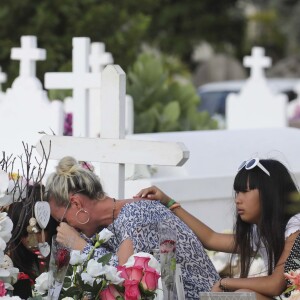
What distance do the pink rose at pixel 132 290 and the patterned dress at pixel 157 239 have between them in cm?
56

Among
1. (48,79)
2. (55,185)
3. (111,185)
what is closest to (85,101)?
(48,79)

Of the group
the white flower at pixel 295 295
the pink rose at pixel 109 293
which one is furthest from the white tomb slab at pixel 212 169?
the white flower at pixel 295 295

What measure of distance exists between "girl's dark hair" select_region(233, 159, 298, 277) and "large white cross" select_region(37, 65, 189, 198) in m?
0.43

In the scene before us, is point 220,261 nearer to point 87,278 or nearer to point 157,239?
point 157,239

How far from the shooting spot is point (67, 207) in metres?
4.57

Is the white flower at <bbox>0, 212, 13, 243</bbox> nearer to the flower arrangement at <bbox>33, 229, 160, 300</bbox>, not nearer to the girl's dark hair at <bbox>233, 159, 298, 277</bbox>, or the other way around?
the flower arrangement at <bbox>33, 229, 160, 300</bbox>

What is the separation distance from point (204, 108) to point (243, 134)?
31.1 ft

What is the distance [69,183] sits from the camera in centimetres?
459

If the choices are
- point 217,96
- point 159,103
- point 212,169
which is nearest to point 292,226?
point 212,169

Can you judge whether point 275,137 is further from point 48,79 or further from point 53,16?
point 53,16

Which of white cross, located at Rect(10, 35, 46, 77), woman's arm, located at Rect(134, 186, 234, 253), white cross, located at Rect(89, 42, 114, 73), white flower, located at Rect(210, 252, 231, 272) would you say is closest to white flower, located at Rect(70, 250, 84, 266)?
woman's arm, located at Rect(134, 186, 234, 253)

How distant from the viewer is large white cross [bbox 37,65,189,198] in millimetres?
4945

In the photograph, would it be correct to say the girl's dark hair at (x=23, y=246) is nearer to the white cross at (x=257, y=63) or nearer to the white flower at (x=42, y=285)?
the white flower at (x=42, y=285)

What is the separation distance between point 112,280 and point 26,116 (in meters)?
3.95
